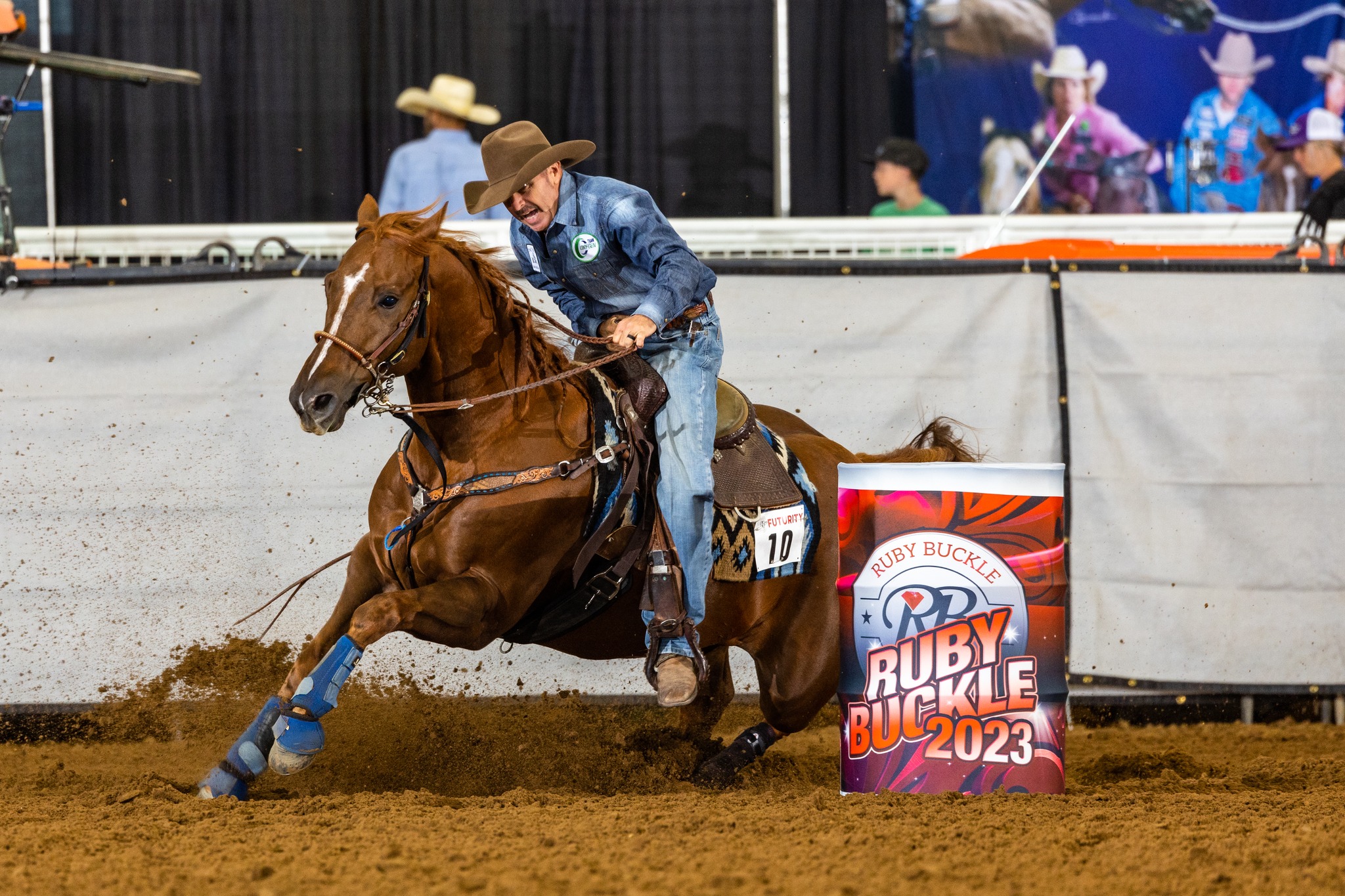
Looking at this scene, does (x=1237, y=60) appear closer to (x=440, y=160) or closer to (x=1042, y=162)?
(x=1042, y=162)

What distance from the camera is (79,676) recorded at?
506 cm

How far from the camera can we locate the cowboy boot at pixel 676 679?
367 cm

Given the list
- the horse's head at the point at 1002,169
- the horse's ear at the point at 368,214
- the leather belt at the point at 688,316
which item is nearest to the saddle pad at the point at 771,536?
the leather belt at the point at 688,316

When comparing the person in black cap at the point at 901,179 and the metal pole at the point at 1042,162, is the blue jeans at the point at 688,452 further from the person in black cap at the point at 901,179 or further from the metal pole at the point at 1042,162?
the metal pole at the point at 1042,162

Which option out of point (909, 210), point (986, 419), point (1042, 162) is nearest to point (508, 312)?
point (986, 419)

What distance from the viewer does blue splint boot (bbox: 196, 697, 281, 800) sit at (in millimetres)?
3443

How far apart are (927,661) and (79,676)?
3.36 m

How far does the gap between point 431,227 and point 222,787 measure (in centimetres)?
159

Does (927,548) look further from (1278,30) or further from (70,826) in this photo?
(1278,30)

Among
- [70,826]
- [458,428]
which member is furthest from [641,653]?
[70,826]

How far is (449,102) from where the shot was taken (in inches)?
306

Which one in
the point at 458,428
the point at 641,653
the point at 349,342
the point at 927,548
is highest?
the point at 349,342

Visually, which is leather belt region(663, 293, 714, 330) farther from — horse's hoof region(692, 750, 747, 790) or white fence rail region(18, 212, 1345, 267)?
white fence rail region(18, 212, 1345, 267)

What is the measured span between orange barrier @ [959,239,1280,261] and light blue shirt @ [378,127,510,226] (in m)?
2.93
